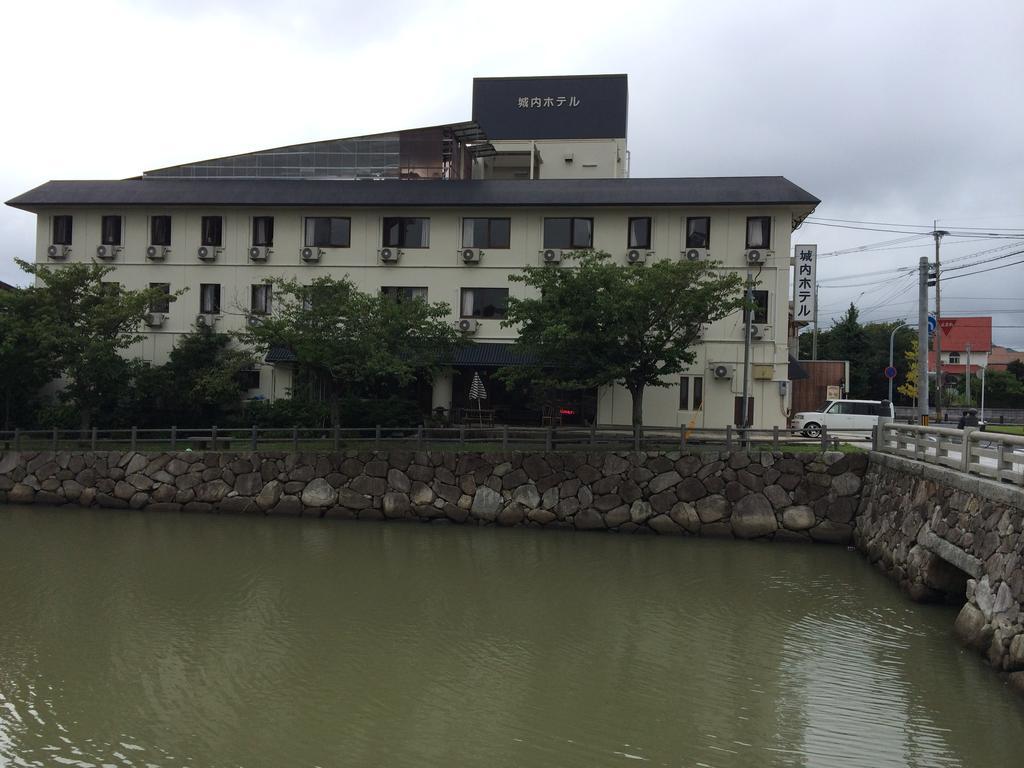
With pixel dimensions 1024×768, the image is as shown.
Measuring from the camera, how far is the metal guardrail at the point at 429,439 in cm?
2114

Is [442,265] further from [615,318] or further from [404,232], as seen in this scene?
[615,318]

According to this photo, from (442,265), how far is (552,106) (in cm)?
1501

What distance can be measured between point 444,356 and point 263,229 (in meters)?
9.41

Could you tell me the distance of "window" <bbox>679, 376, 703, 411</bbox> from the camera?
88.5 ft

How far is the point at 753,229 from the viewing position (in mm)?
26719

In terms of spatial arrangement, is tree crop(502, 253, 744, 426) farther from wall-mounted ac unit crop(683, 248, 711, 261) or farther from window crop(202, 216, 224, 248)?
window crop(202, 216, 224, 248)

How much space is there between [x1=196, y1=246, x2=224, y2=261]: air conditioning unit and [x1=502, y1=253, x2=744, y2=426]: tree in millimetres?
12601

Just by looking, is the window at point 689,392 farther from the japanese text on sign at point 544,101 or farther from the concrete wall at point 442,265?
the japanese text on sign at point 544,101

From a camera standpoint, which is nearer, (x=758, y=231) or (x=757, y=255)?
(x=757, y=255)

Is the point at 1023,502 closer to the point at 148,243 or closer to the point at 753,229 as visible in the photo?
the point at 753,229

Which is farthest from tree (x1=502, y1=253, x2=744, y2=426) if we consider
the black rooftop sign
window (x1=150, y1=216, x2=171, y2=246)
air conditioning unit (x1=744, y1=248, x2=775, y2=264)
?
the black rooftop sign

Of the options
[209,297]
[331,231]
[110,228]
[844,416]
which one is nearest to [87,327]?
[209,297]

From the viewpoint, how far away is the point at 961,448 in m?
12.9

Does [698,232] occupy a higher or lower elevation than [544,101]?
lower
